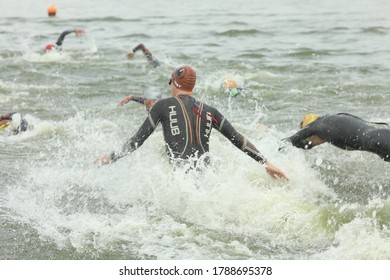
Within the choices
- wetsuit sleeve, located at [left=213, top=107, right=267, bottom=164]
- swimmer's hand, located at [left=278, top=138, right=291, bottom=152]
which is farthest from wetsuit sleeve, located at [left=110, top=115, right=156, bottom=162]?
swimmer's hand, located at [left=278, top=138, right=291, bottom=152]

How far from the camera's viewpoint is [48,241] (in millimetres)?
7312

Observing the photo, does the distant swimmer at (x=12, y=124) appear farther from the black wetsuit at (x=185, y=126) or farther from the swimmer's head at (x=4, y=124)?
the black wetsuit at (x=185, y=126)

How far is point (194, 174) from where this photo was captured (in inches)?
315

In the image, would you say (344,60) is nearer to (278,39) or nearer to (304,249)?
(278,39)

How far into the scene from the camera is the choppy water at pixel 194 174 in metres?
7.27

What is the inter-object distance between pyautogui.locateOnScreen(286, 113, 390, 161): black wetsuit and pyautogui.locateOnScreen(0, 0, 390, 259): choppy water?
458 millimetres

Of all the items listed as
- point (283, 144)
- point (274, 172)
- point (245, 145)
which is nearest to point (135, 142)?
point (245, 145)

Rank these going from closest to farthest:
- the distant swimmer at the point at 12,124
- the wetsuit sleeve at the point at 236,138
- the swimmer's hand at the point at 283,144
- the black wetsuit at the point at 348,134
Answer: the wetsuit sleeve at the point at 236,138 < the black wetsuit at the point at 348,134 < the swimmer's hand at the point at 283,144 < the distant swimmer at the point at 12,124

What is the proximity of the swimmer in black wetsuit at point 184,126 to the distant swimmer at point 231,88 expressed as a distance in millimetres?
7692

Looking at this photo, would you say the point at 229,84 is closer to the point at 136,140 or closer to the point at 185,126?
the point at 185,126

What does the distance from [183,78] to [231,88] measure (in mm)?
8185

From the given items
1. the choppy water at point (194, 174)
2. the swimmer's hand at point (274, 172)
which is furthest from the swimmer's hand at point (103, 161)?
the swimmer's hand at point (274, 172)

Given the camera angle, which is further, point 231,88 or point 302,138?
point 231,88

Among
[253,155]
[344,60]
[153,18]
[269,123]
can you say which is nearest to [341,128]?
[253,155]
